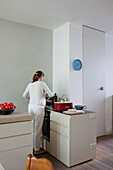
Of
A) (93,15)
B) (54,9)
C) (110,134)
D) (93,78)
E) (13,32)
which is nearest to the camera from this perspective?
(54,9)

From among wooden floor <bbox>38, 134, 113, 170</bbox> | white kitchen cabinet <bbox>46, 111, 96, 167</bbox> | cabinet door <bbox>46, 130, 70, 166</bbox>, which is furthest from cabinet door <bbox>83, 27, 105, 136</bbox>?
cabinet door <bbox>46, 130, 70, 166</bbox>

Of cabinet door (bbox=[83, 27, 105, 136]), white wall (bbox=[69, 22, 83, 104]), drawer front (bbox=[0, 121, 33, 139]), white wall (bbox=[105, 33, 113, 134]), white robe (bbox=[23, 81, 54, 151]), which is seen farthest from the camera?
white wall (bbox=[105, 33, 113, 134])

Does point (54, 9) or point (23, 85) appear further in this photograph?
point (23, 85)

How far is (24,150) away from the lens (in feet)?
6.32

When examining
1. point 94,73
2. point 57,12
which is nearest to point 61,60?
point 94,73

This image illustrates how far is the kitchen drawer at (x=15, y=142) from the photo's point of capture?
180 cm

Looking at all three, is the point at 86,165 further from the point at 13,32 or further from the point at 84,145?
the point at 13,32

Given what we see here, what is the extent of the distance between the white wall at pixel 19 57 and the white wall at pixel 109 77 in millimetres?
1578

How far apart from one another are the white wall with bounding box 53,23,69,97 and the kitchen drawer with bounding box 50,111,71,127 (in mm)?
715

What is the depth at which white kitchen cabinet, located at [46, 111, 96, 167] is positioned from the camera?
7.99 feet

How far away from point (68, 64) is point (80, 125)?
1.33 metres

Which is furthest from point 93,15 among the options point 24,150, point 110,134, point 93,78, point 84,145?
point 110,134

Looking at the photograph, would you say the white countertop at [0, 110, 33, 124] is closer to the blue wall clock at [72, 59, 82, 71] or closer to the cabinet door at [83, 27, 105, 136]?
the blue wall clock at [72, 59, 82, 71]

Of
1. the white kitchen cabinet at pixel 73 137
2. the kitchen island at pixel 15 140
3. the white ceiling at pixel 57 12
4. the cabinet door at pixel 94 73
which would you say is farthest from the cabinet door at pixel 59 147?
the white ceiling at pixel 57 12
